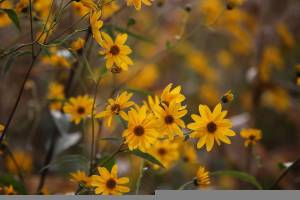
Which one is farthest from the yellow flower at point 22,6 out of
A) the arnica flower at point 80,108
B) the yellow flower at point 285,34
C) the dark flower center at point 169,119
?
the yellow flower at point 285,34

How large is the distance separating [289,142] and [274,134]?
103 millimetres

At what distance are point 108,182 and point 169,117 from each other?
18 cm

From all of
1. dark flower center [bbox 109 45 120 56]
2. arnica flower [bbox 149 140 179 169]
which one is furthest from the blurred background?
dark flower center [bbox 109 45 120 56]

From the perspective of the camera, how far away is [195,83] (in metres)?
3.37

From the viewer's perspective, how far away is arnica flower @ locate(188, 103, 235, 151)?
1.12 metres

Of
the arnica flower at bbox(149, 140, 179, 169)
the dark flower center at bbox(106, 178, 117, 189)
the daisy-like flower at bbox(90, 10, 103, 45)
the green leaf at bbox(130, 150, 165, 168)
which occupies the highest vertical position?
the daisy-like flower at bbox(90, 10, 103, 45)

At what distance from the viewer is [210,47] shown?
374 cm

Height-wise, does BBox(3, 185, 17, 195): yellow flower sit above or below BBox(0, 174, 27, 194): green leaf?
below

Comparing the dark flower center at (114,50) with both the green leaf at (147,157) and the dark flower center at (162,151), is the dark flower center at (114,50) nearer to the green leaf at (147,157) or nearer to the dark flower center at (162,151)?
the green leaf at (147,157)

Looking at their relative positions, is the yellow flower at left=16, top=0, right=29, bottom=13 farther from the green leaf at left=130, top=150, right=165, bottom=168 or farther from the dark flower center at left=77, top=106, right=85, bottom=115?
the green leaf at left=130, top=150, right=165, bottom=168

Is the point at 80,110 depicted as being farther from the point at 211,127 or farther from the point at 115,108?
the point at 211,127

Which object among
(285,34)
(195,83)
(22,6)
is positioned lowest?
(22,6)

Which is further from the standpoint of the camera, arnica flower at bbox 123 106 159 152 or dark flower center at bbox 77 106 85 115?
dark flower center at bbox 77 106 85 115

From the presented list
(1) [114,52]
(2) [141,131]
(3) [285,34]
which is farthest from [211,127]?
(3) [285,34]
